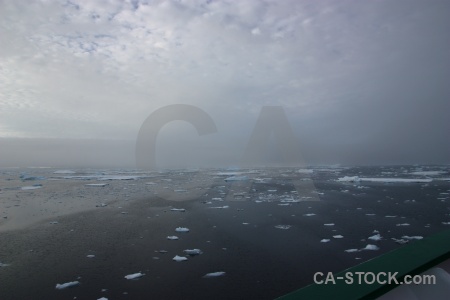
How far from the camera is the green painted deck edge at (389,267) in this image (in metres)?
1.36

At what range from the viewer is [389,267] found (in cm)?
161

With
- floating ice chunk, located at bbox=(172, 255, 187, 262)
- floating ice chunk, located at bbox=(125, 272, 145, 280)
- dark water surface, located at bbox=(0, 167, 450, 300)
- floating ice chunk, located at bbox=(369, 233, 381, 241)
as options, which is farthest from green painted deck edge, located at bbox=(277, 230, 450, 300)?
floating ice chunk, located at bbox=(369, 233, 381, 241)

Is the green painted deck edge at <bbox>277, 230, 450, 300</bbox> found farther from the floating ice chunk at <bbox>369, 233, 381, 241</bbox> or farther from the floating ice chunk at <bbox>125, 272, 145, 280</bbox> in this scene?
the floating ice chunk at <bbox>369, 233, 381, 241</bbox>

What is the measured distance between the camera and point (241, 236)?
6.48 m

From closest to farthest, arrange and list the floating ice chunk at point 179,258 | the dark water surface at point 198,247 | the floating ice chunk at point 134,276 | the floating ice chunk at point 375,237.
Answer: the dark water surface at point 198,247, the floating ice chunk at point 134,276, the floating ice chunk at point 179,258, the floating ice chunk at point 375,237

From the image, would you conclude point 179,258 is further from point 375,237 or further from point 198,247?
point 375,237

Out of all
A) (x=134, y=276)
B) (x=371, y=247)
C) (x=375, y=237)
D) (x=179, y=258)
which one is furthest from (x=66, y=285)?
(x=375, y=237)

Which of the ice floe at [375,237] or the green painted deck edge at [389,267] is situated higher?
the green painted deck edge at [389,267]

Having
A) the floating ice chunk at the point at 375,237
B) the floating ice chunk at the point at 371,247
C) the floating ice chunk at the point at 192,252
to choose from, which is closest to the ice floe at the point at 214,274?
the floating ice chunk at the point at 192,252

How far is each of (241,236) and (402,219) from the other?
5214mm

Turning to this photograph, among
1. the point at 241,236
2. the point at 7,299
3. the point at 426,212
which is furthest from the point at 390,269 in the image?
the point at 426,212

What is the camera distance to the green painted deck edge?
1.36 meters

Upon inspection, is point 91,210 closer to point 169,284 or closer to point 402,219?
point 169,284

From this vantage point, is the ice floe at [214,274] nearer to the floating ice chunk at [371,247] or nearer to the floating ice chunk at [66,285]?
the floating ice chunk at [66,285]
